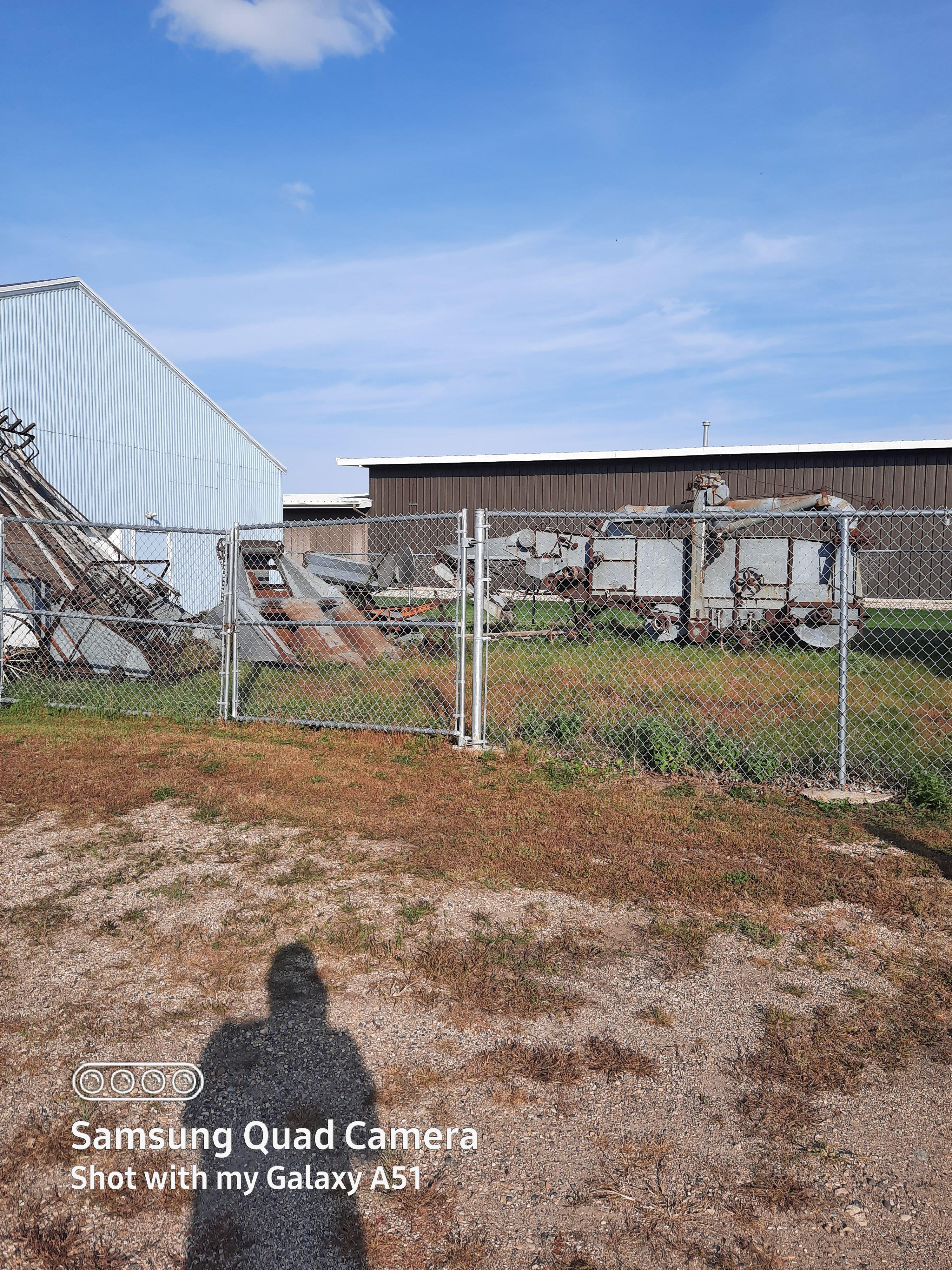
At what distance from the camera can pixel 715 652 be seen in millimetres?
14961

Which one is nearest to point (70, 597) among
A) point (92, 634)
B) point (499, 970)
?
point (92, 634)

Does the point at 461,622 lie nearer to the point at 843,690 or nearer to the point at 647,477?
the point at 843,690

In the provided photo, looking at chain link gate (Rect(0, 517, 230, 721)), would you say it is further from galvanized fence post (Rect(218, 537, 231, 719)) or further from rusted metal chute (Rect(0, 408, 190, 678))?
galvanized fence post (Rect(218, 537, 231, 719))

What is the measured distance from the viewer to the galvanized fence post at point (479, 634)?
7.21 metres

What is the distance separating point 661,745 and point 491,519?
21907mm

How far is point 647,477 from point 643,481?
7.8 inches

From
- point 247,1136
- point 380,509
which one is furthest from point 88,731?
point 380,509

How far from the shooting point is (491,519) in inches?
1123

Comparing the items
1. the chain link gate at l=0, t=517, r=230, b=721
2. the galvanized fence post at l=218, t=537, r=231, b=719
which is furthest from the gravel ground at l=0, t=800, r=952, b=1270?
the chain link gate at l=0, t=517, r=230, b=721

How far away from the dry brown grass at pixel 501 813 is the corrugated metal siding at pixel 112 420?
447 inches

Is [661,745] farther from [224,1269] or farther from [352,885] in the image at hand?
[224,1269]

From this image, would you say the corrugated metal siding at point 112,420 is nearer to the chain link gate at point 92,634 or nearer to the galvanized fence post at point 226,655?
the chain link gate at point 92,634

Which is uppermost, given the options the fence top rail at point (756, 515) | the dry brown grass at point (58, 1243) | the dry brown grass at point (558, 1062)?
the fence top rail at point (756, 515)

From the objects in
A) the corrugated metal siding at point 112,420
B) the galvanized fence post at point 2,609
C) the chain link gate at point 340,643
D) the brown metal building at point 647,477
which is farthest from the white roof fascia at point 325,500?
the galvanized fence post at point 2,609
